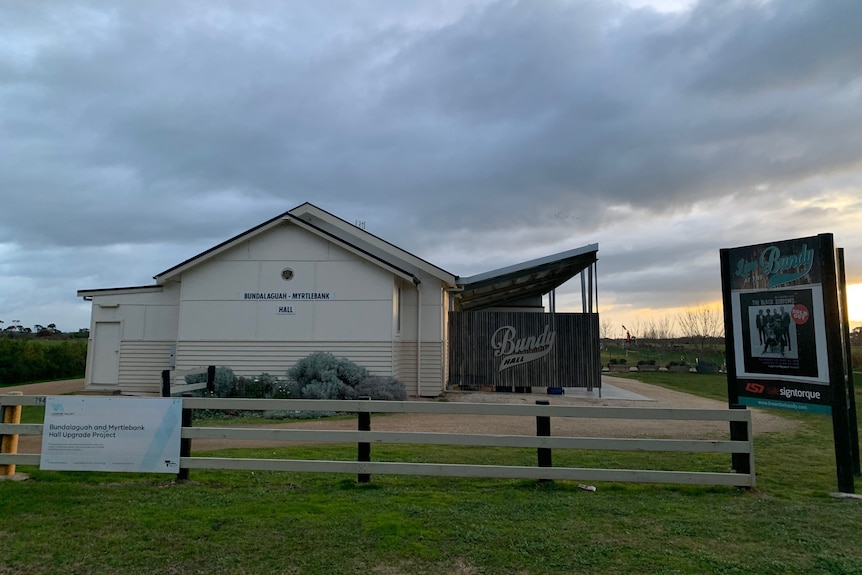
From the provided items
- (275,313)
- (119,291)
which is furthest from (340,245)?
(119,291)

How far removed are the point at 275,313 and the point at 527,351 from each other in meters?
8.40

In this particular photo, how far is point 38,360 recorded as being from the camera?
2652 centimetres

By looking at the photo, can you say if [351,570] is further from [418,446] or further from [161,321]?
[161,321]

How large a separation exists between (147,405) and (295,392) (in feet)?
32.7

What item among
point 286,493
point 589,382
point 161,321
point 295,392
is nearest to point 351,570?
point 286,493

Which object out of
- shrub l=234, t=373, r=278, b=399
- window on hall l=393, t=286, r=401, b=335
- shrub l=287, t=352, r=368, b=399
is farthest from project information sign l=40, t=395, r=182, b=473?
window on hall l=393, t=286, r=401, b=335

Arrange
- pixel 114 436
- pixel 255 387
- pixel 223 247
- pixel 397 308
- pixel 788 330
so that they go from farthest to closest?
pixel 397 308 < pixel 223 247 < pixel 255 387 < pixel 788 330 < pixel 114 436

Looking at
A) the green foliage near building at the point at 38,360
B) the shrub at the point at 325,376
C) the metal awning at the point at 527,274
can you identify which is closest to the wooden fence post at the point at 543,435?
the shrub at the point at 325,376

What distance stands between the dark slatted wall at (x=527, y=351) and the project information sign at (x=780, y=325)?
10779 millimetres

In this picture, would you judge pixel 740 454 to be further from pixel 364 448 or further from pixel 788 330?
pixel 364 448

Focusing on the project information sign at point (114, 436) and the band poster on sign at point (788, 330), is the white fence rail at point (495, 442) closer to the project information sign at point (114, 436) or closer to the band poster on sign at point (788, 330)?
the project information sign at point (114, 436)

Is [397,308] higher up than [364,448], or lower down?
higher up

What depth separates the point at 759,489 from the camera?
6164 millimetres

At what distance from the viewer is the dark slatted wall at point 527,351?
61.2 ft
